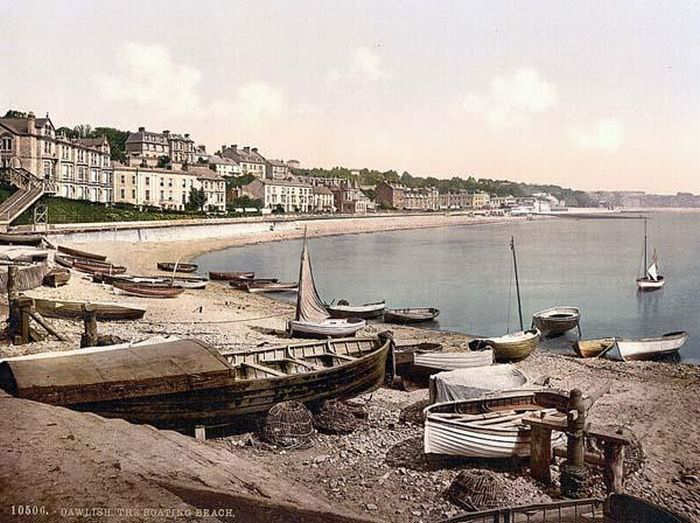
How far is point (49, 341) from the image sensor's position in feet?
64.3

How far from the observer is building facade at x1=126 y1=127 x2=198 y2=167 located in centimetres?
12225

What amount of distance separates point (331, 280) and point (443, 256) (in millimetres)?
30736

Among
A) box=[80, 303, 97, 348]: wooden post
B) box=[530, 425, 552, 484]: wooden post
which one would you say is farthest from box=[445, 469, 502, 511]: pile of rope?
box=[80, 303, 97, 348]: wooden post

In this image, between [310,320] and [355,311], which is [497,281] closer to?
[355,311]

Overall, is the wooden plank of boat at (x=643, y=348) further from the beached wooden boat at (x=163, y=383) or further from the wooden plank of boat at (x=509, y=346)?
the beached wooden boat at (x=163, y=383)

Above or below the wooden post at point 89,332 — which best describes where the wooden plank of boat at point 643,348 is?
below

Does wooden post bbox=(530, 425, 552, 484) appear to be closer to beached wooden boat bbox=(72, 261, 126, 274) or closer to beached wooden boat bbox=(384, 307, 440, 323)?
beached wooden boat bbox=(384, 307, 440, 323)

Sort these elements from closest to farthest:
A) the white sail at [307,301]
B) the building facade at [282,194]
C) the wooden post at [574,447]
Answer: the wooden post at [574,447] → the white sail at [307,301] → the building facade at [282,194]

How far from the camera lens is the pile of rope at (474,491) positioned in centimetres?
1120

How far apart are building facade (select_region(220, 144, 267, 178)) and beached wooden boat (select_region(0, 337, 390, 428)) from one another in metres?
144

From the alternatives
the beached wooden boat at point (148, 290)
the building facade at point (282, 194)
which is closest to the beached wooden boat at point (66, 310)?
the beached wooden boat at point (148, 290)

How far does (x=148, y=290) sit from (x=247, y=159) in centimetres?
12897

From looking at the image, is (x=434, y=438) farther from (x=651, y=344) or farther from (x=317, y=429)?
(x=651, y=344)

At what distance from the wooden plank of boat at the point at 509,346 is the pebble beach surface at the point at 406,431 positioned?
485mm
